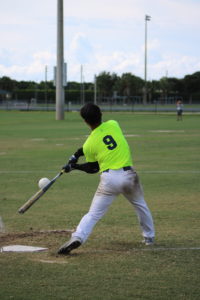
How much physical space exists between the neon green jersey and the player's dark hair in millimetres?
121

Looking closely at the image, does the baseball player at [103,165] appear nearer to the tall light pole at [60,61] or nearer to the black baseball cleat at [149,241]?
the black baseball cleat at [149,241]

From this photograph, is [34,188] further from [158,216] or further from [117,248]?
[117,248]

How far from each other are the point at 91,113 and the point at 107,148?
1.59ft

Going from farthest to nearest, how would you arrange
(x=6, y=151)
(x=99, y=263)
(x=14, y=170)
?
(x=6, y=151) → (x=14, y=170) → (x=99, y=263)

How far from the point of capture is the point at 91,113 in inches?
318

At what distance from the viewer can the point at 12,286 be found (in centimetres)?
683

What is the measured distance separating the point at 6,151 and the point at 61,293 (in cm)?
1793

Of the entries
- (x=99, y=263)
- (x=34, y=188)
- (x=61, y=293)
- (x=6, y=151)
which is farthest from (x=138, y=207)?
(x=6, y=151)

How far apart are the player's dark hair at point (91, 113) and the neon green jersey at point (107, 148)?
121 mm

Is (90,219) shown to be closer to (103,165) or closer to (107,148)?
(103,165)

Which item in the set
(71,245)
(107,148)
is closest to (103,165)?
(107,148)

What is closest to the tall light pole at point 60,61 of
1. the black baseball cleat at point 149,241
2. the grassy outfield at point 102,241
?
the grassy outfield at point 102,241

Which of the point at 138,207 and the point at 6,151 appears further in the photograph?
the point at 6,151

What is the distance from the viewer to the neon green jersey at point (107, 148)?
26.6ft
